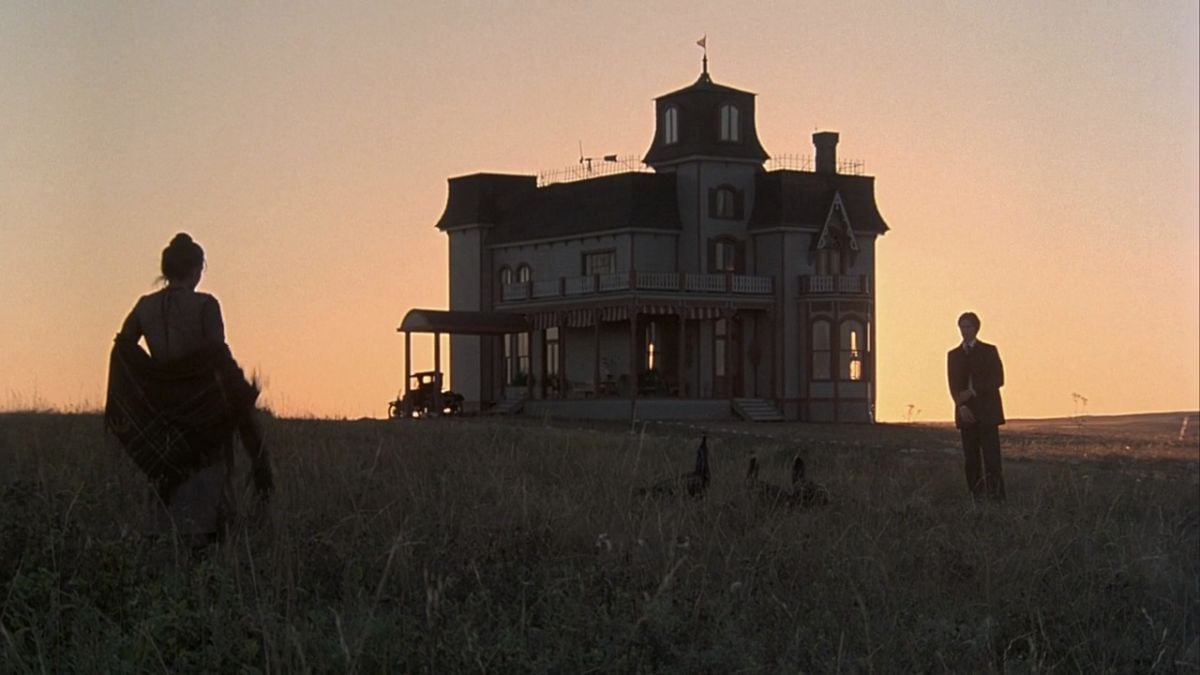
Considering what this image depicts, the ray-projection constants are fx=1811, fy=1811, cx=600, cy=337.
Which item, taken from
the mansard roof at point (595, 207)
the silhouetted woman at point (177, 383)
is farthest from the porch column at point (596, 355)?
the silhouetted woman at point (177, 383)

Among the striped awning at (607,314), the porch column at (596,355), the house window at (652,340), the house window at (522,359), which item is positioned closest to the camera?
the porch column at (596,355)

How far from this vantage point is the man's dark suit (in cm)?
1703

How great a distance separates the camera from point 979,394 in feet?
56.0

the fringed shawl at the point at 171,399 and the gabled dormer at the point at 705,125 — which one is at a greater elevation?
the gabled dormer at the point at 705,125

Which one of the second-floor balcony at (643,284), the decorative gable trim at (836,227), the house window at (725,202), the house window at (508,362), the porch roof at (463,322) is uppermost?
the house window at (725,202)

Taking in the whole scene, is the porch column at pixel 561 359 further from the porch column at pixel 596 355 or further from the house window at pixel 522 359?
the house window at pixel 522 359

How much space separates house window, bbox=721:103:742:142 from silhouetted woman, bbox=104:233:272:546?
158 feet

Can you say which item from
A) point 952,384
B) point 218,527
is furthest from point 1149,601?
point 218,527

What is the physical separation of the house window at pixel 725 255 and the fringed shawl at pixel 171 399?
4763cm

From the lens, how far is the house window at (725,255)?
187 ft

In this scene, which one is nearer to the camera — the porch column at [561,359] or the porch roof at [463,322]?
the porch roof at [463,322]

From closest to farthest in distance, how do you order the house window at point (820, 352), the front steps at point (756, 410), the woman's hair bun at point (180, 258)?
the woman's hair bun at point (180, 258), the front steps at point (756, 410), the house window at point (820, 352)

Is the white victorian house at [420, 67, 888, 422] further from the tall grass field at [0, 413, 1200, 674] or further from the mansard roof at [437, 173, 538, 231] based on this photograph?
the tall grass field at [0, 413, 1200, 674]

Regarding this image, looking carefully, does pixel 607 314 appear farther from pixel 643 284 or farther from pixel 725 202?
pixel 725 202
